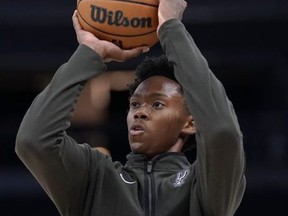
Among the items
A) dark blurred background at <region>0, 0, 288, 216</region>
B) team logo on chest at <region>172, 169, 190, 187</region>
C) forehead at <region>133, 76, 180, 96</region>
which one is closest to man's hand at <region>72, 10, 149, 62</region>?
forehead at <region>133, 76, 180, 96</region>

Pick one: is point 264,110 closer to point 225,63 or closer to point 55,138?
point 225,63

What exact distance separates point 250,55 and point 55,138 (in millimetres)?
6169

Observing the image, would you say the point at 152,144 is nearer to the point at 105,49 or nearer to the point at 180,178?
the point at 180,178

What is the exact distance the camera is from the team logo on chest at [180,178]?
316 cm

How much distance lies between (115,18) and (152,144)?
1.43 feet

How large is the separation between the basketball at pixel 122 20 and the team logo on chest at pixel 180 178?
45 centimetres

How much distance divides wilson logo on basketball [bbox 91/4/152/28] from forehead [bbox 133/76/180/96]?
Result: 0.22m

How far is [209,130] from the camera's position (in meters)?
2.96

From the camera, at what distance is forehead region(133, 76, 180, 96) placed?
10.8ft

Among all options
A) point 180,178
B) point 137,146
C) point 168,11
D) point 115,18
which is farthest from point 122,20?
point 180,178

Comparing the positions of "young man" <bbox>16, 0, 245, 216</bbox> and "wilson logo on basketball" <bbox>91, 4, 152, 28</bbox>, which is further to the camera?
"wilson logo on basketball" <bbox>91, 4, 152, 28</bbox>

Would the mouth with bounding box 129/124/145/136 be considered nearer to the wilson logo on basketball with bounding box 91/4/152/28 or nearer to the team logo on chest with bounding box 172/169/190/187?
the team logo on chest with bounding box 172/169/190/187

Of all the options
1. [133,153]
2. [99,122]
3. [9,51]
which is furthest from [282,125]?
[133,153]

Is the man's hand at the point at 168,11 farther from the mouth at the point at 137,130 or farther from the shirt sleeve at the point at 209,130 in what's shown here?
the mouth at the point at 137,130
